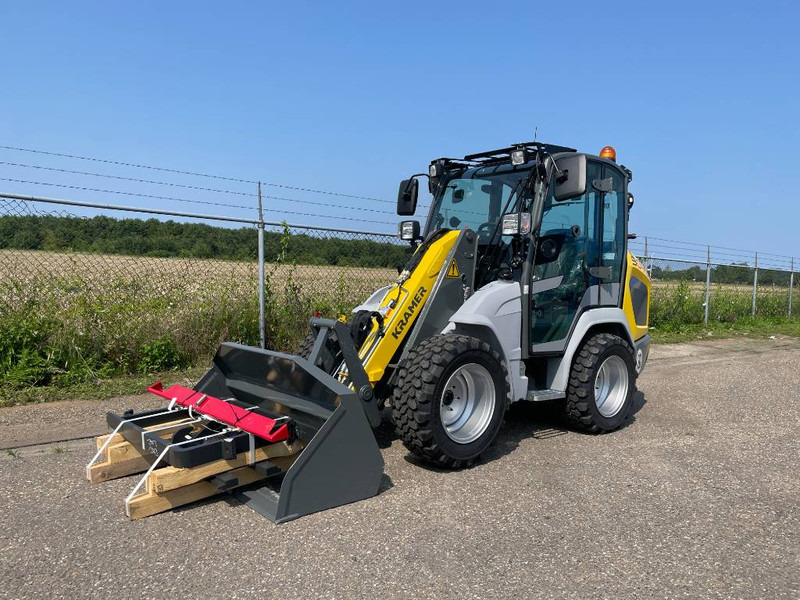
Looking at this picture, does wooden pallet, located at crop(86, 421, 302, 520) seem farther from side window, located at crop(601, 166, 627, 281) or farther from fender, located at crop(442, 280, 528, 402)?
side window, located at crop(601, 166, 627, 281)

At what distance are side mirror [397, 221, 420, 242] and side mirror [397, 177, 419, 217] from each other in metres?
0.12

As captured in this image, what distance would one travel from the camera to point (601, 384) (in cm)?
598

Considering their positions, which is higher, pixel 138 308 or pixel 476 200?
pixel 476 200

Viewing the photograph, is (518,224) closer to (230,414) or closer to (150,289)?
(230,414)

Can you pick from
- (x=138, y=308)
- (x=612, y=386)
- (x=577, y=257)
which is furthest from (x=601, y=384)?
(x=138, y=308)

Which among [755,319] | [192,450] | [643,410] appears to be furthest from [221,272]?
[755,319]

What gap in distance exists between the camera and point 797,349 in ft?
40.9

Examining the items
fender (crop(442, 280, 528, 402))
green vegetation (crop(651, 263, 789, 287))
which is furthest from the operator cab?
green vegetation (crop(651, 263, 789, 287))

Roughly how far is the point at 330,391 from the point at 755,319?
16689 millimetres

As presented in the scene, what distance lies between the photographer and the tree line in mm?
Result: 6664

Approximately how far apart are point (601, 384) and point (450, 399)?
197cm

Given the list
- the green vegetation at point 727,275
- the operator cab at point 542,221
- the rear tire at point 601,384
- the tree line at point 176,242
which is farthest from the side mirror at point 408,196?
the green vegetation at point 727,275

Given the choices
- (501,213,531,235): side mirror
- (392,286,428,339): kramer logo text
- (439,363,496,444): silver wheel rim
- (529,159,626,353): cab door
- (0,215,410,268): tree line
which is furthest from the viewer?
(0,215,410,268): tree line

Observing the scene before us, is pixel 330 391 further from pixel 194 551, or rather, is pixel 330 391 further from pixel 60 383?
pixel 60 383
